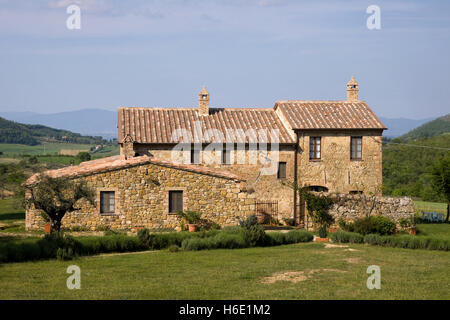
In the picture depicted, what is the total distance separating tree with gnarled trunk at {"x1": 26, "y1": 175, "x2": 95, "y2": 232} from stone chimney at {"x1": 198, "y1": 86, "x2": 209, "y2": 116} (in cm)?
1168

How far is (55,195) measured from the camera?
20.6m

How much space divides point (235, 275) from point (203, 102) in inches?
713

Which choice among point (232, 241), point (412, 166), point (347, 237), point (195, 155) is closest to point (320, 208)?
point (347, 237)

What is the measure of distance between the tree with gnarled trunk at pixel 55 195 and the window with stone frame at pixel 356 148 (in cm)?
1470

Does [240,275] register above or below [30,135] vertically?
below

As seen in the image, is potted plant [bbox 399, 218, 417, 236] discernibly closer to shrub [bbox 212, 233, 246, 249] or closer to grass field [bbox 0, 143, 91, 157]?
shrub [bbox 212, 233, 246, 249]

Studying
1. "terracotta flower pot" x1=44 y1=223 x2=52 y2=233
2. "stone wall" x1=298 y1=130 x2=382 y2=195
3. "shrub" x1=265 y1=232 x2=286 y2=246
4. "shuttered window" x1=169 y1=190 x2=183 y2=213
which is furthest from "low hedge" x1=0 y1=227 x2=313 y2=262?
"stone wall" x1=298 y1=130 x2=382 y2=195

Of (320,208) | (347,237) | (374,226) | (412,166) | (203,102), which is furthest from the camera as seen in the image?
(412,166)

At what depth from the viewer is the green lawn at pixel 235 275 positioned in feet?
40.4

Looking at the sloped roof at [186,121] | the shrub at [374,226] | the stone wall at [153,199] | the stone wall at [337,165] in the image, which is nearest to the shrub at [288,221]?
the stone wall at [337,165]

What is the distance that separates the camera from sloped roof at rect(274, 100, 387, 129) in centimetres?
3027

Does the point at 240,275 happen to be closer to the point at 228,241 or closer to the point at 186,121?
the point at 228,241

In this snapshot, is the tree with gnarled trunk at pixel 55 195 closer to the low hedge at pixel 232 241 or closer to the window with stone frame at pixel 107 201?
the window with stone frame at pixel 107 201
